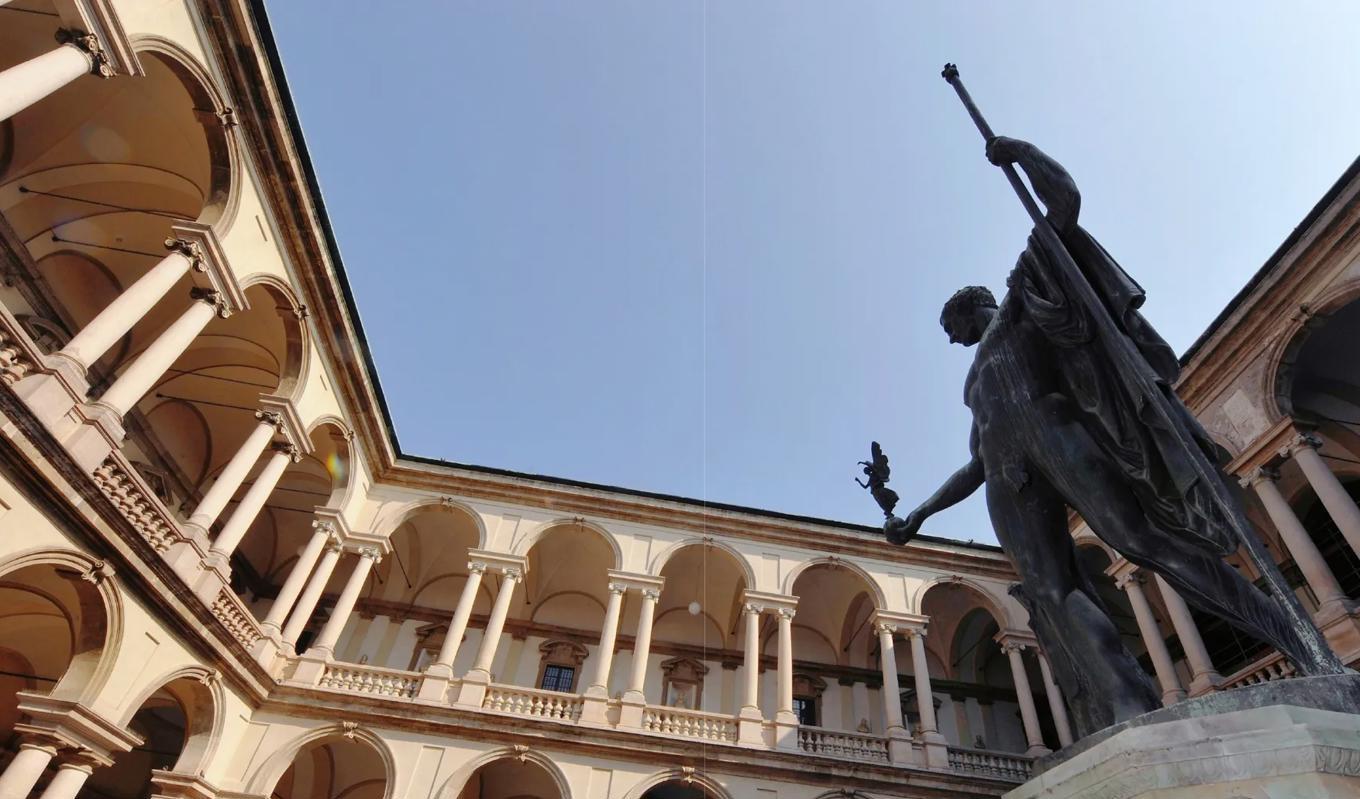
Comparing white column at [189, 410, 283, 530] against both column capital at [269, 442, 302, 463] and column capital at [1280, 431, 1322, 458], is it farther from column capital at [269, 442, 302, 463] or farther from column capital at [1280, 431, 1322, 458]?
column capital at [1280, 431, 1322, 458]

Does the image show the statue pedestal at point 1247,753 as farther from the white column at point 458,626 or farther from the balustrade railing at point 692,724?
the white column at point 458,626

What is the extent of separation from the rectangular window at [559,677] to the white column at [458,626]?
356 centimetres

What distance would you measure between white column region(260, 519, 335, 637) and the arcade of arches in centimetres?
6

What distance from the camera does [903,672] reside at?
19.2 metres

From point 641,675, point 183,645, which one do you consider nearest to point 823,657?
point 641,675

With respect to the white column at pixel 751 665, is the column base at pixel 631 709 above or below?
below

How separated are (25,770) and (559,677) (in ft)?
36.3

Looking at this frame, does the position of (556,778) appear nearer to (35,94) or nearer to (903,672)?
(903,672)

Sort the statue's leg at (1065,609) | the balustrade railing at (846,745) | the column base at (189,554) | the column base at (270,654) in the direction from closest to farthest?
1. the statue's leg at (1065,609)
2. the column base at (189,554)
3. the column base at (270,654)
4. the balustrade railing at (846,745)

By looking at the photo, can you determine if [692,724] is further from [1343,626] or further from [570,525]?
[1343,626]

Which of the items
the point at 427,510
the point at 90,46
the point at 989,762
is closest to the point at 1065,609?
the point at 90,46

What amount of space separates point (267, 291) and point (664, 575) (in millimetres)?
11215

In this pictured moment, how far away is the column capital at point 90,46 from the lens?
7.88 meters

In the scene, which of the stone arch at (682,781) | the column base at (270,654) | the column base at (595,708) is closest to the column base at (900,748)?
the stone arch at (682,781)
